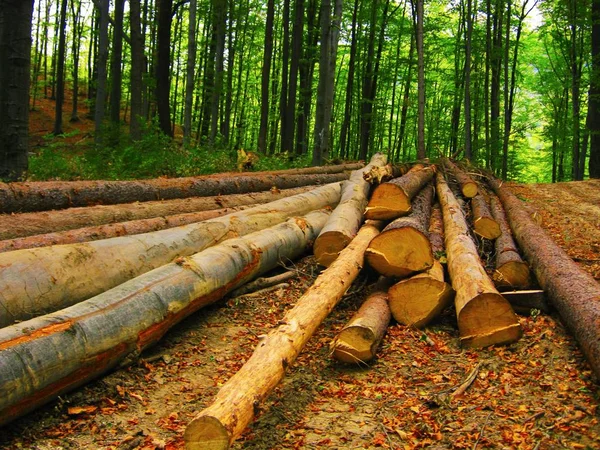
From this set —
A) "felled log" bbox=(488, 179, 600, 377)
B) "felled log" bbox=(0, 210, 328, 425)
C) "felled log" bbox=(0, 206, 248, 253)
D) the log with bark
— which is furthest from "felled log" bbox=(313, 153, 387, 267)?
"felled log" bbox=(488, 179, 600, 377)

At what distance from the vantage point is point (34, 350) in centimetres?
331

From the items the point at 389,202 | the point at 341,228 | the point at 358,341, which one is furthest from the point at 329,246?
the point at 358,341

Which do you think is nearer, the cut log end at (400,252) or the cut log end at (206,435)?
A: the cut log end at (206,435)

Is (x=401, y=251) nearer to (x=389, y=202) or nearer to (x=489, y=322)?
(x=489, y=322)

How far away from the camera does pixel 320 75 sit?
13.9m

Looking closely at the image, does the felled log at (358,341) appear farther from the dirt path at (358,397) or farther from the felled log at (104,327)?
the felled log at (104,327)

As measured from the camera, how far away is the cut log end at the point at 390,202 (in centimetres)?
662

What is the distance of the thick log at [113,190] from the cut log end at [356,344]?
4121mm

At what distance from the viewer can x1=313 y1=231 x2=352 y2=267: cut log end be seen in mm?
6449

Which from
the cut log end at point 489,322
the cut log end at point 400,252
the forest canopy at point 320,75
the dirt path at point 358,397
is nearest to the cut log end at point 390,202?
the cut log end at point 400,252

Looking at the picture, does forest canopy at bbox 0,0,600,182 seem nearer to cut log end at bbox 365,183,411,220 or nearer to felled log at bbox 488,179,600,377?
cut log end at bbox 365,183,411,220

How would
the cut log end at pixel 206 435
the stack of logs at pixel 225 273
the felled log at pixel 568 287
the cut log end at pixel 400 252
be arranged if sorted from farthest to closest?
the cut log end at pixel 400 252
the felled log at pixel 568 287
the stack of logs at pixel 225 273
the cut log end at pixel 206 435

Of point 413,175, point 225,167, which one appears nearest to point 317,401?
point 413,175

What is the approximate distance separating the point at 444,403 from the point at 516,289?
2563 mm
